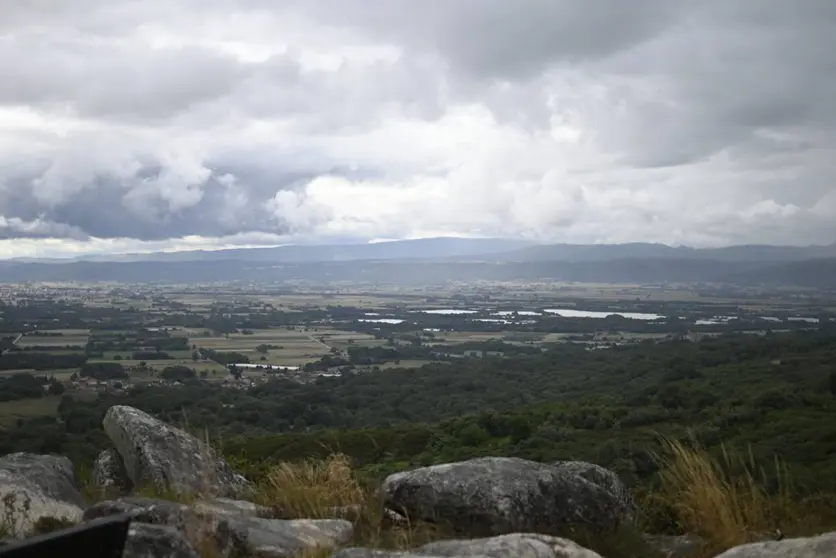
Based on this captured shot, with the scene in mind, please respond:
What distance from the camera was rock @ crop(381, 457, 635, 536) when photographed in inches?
241

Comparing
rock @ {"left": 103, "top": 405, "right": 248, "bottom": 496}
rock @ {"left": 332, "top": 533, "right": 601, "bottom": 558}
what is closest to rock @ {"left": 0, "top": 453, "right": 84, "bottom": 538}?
rock @ {"left": 103, "top": 405, "right": 248, "bottom": 496}

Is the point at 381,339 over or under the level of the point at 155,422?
under

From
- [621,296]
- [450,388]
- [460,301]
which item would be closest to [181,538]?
[450,388]

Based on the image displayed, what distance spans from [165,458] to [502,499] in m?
3.78

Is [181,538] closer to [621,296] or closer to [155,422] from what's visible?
[155,422]

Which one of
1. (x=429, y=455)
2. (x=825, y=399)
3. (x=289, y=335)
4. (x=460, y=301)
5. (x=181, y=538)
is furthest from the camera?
(x=460, y=301)

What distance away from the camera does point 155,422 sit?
848cm

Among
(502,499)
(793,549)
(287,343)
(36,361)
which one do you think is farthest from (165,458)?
(287,343)

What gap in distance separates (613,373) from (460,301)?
81.5 m

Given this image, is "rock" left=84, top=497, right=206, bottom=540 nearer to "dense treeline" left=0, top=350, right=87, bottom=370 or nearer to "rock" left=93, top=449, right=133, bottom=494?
"rock" left=93, top=449, right=133, bottom=494

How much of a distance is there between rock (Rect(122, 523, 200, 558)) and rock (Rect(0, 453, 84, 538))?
4.49ft

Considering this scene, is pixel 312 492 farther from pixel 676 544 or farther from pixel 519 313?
pixel 519 313

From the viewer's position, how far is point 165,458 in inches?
308

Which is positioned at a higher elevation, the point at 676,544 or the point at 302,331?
the point at 676,544
